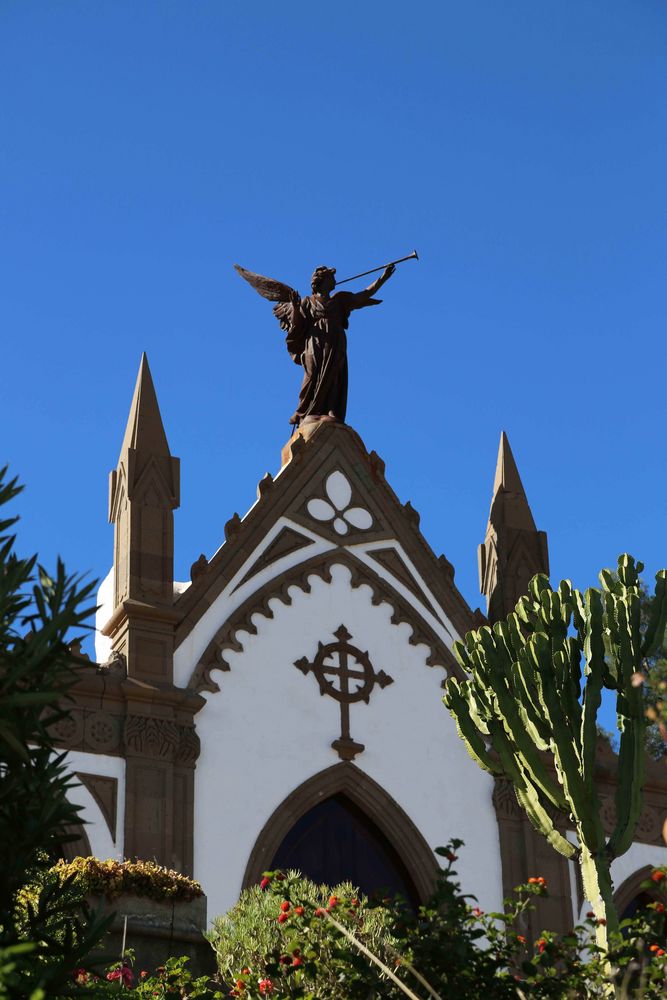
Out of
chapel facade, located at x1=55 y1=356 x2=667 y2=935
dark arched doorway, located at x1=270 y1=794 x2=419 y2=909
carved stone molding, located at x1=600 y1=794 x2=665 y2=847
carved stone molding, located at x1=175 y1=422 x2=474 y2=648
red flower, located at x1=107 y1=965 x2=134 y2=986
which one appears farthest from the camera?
carved stone molding, located at x1=600 y1=794 x2=665 y2=847

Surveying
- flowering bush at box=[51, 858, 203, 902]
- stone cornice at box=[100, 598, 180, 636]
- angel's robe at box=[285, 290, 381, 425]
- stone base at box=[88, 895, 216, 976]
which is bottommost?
stone base at box=[88, 895, 216, 976]

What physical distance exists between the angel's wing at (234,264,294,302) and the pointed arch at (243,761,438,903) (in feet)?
26.0

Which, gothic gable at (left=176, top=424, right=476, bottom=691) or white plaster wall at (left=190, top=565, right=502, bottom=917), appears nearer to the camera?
white plaster wall at (left=190, top=565, right=502, bottom=917)

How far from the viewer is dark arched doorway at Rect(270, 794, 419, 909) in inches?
951

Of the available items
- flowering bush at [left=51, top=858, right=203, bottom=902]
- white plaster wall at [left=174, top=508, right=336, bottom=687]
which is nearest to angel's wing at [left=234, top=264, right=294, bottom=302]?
white plaster wall at [left=174, top=508, right=336, bottom=687]

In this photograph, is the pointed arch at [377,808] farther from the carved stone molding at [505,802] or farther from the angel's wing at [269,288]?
the angel's wing at [269,288]

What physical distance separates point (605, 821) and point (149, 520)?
8.02 meters

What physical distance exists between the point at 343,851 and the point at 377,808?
2.46 feet

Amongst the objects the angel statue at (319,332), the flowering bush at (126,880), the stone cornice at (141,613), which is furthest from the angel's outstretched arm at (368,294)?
the flowering bush at (126,880)

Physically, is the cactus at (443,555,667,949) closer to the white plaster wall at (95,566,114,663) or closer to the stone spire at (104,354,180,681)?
the stone spire at (104,354,180,681)

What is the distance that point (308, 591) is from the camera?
26.0 m

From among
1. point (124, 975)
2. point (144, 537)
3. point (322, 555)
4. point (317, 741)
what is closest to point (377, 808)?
point (317, 741)

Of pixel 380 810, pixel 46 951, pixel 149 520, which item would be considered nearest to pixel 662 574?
pixel 380 810

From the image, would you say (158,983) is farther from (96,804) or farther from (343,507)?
(343,507)
